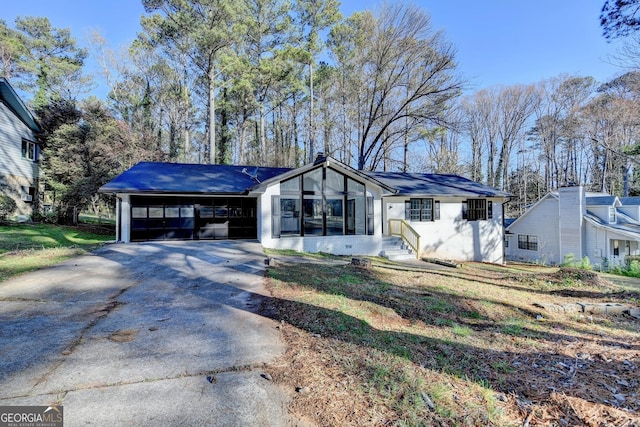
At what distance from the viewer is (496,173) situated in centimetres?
2969

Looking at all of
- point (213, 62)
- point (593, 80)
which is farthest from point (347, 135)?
point (593, 80)

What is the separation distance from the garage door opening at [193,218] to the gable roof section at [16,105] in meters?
12.3

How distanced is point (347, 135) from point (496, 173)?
16.9m

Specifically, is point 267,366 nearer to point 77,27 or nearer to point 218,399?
point 218,399

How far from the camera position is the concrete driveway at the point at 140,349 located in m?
2.33

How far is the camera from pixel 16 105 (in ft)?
56.2

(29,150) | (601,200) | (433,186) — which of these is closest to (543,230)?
(601,200)

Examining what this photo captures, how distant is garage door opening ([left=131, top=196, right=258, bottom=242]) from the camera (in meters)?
12.4

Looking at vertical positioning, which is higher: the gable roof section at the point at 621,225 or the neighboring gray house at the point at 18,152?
the neighboring gray house at the point at 18,152

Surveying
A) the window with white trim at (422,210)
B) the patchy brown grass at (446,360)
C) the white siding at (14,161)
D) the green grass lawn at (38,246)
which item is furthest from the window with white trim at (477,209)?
the white siding at (14,161)

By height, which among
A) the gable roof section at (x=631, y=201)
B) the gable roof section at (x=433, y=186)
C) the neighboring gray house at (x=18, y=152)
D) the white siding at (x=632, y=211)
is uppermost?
the neighboring gray house at (x=18, y=152)

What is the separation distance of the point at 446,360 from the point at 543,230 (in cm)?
2102

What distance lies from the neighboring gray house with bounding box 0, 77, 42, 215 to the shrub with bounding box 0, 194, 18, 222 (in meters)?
1.03

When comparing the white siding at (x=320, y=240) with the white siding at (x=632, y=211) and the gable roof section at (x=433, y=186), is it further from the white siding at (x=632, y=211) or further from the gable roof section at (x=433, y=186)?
the white siding at (x=632, y=211)
